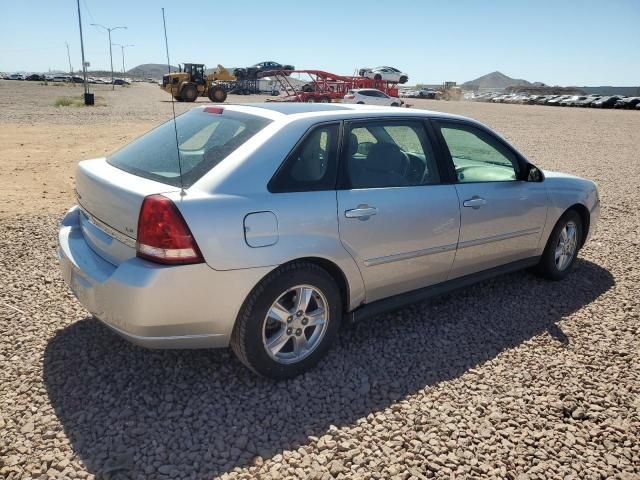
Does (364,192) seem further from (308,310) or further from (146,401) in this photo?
(146,401)

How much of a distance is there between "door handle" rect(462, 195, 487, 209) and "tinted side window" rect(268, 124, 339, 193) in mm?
1171

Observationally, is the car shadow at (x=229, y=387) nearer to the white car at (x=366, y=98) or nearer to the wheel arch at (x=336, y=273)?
the wheel arch at (x=336, y=273)

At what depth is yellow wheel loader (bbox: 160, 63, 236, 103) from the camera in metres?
34.5

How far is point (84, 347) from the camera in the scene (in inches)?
132

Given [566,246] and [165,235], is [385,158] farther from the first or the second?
[566,246]

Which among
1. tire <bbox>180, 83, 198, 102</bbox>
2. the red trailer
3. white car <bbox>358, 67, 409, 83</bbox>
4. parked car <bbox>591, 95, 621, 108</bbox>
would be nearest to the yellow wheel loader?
tire <bbox>180, 83, 198, 102</bbox>

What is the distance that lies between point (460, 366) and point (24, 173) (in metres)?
8.56

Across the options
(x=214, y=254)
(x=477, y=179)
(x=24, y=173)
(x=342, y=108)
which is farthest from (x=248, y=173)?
(x=24, y=173)

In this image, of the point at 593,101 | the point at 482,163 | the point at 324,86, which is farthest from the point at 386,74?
the point at 482,163

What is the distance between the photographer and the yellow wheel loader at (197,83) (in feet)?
113

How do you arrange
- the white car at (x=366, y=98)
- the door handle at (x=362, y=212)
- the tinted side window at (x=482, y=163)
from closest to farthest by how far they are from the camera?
the door handle at (x=362, y=212), the tinted side window at (x=482, y=163), the white car at (x=366, y=98)

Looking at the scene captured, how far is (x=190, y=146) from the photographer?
3.25m

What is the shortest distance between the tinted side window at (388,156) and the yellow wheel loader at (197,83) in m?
32.9

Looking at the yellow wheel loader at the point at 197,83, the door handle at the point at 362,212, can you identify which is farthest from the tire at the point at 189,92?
the door handle at the point at 362,212
